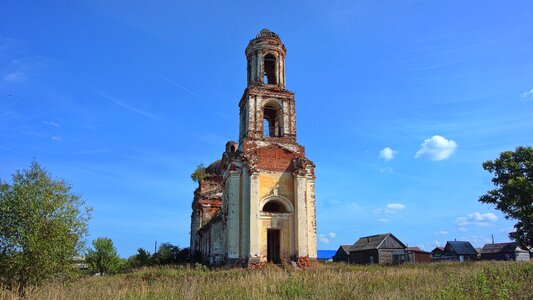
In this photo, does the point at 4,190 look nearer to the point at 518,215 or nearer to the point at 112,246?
the point at 112,246

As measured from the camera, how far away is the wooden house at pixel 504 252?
4322cm

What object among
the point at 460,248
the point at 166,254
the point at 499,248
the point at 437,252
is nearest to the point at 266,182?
the point at 166,254

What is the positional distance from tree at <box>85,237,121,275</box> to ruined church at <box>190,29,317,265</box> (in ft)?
43.6

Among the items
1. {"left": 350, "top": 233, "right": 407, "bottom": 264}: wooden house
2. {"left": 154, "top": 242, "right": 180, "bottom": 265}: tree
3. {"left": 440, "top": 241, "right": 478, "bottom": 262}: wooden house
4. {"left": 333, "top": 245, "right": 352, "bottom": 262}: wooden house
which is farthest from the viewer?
{"left": 333, "top": 245, "right": 352, "bottom": 262}: wooden house

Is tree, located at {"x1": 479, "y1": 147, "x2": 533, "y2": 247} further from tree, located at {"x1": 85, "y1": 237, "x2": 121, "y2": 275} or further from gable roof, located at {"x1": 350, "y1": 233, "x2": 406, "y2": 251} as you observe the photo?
tree, located at {"x1": 85, "y1": 237, "x2": 121, "y2": 275}

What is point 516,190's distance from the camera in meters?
27.6

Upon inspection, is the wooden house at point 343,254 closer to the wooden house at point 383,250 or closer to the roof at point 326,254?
the wooden house at point 383,250

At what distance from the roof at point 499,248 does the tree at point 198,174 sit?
35.5 metres

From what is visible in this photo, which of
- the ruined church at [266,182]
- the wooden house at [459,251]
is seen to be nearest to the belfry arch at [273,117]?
the ruined church at [266,182]

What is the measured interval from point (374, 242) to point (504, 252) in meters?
15.6

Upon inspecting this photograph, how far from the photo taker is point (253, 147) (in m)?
22.5

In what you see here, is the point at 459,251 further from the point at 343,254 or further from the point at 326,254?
the point at 326,254

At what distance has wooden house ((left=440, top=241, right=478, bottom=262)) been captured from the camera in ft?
146

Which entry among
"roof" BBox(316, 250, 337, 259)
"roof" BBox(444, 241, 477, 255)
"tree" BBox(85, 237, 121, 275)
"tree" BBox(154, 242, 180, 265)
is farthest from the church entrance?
"roof" BBox(316, 250, 337, 259)
